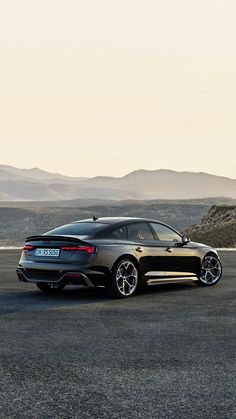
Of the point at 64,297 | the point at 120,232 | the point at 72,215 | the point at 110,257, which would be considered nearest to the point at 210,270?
the point at 120,232

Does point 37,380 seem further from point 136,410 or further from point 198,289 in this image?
point 198,289

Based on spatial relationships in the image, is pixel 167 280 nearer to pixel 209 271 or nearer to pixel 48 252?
pixel 209 271

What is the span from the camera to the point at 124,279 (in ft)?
40.6

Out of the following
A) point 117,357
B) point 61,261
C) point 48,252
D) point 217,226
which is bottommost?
point 117,357

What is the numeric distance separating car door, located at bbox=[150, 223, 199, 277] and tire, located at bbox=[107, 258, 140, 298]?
0.93m

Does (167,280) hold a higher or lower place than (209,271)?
lower

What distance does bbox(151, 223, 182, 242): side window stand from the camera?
44.3 feet

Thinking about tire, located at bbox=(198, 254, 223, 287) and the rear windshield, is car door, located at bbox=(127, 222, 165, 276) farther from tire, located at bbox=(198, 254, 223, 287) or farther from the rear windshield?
tire, located at bbox=(198, 254, 223, 287)

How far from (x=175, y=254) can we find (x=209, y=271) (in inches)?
47.0

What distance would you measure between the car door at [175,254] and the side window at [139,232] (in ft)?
0.53

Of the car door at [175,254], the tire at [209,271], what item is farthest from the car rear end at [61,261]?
the tire at [209,271]

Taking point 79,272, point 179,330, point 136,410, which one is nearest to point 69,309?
point 79,272

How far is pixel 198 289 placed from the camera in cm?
1372

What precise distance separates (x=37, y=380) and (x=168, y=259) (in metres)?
7.19
